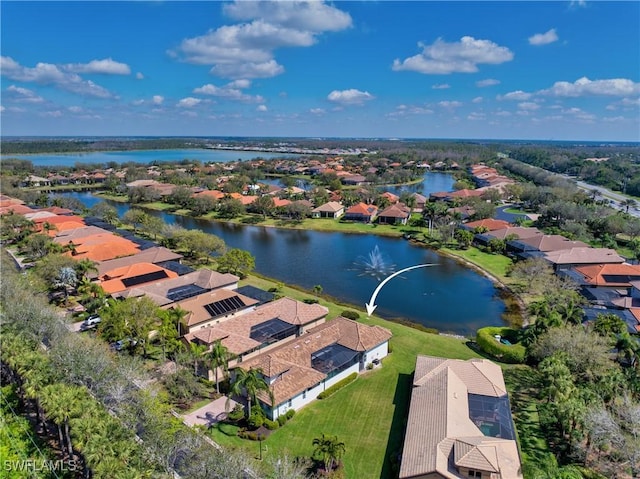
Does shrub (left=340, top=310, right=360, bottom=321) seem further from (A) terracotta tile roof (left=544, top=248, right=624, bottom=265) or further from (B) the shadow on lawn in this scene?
(A) terracotta tile roof (left=544, top=248, right=624, bottom=265)

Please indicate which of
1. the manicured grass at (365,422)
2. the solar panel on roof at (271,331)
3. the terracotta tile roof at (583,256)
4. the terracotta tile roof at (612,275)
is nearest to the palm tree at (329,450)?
the manicured grass at (365,422)

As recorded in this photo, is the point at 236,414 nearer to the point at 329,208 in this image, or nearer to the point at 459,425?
the point at 459,425

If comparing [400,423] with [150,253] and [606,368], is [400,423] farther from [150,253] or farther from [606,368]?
[150,253]

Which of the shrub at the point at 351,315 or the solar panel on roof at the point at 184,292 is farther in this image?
the solar panel on roof at the point at 184,292

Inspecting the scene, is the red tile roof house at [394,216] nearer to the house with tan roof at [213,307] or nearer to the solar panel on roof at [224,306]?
the house with tan roof at [213,307]

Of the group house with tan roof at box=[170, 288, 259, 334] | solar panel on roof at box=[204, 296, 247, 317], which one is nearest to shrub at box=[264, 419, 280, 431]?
house with tan roof at box=[170, 288, 259, 334]
